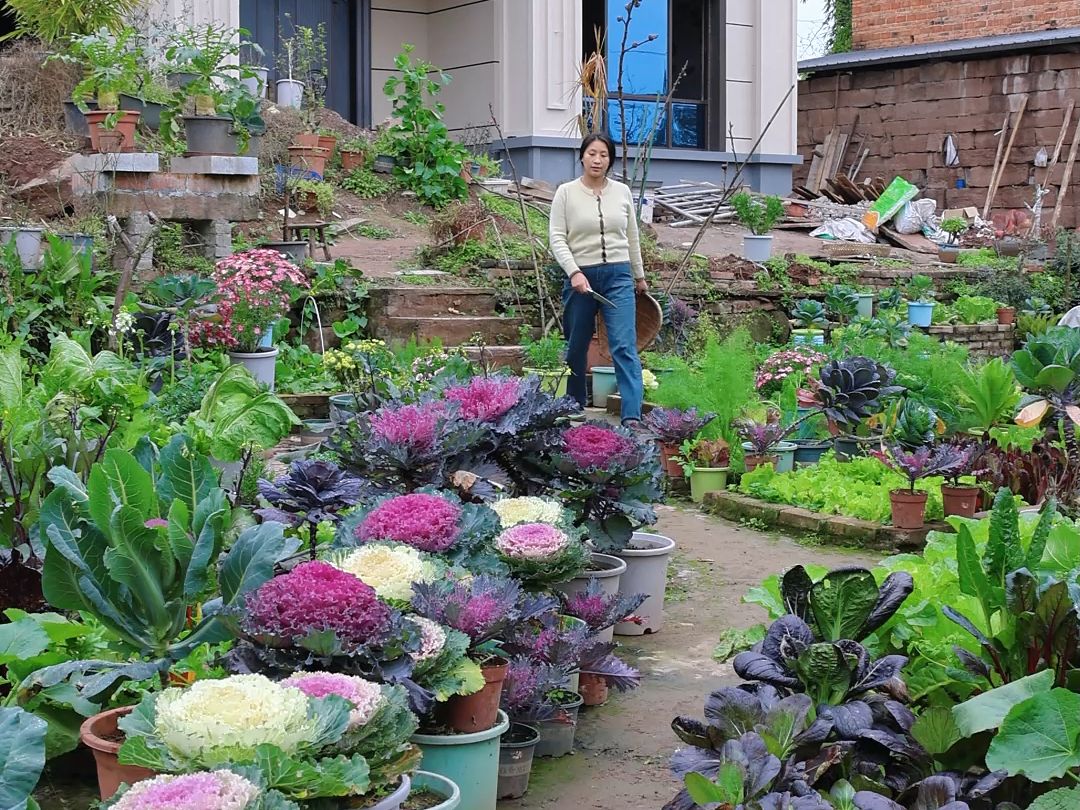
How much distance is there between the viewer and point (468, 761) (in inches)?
108

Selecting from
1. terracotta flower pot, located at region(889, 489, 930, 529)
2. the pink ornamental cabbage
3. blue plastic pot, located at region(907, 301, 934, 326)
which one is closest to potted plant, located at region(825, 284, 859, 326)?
blue plastic pot, located at region(907, 301, 934, 326)

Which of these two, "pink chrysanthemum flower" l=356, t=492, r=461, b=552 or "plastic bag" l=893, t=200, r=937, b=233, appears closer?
"pink chrysanthemum flower" l=356, t=492, r=461, b=552

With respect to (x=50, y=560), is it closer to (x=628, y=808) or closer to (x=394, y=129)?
(x=628, y=808)

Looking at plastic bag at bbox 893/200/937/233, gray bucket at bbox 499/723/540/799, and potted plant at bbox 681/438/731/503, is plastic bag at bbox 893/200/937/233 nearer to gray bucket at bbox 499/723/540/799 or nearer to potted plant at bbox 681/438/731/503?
potted plant at bbox 681/438/731/503

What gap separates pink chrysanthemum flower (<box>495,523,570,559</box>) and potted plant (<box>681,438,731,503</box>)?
3184 mm

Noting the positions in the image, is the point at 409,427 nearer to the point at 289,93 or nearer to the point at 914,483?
the point at 914,483

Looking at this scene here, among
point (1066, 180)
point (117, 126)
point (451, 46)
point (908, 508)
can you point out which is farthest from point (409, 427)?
point (1066, 180)

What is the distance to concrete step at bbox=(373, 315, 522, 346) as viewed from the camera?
9625mm

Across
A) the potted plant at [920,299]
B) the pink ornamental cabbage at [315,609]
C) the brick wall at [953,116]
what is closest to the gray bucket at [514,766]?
the pink ornamental cabbage at [315,609]

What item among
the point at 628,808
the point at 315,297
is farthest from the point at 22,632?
the point at 315,297

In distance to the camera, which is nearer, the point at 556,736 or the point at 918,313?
the point at 556,736

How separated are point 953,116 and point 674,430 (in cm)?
1427

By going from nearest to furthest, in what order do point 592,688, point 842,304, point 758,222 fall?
point 592,688 < point 842,304 < point 758,222

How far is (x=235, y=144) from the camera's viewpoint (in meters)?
9.55
